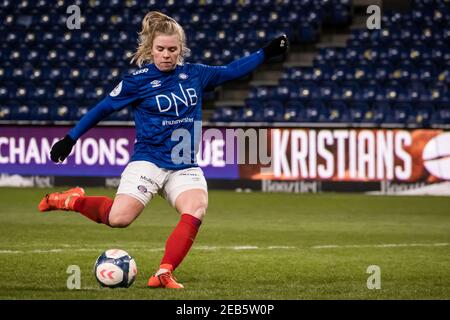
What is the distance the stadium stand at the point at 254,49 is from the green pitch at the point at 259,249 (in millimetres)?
4985

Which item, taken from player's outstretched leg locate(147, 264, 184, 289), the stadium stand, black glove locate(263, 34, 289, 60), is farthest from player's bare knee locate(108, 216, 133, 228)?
the stadium stand

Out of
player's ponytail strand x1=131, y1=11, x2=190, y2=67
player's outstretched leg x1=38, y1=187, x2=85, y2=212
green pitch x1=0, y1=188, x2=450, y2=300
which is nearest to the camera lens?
green pitch x1=0, y1=188, x2=450, y2=300

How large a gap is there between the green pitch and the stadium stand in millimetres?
4985

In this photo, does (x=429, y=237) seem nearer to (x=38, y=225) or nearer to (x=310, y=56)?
(x=38, y=225)

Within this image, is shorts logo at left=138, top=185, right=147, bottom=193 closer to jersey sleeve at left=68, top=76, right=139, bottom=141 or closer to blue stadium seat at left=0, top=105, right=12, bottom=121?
jersey sleeve at left=68, top=76, right=139, bottom=141

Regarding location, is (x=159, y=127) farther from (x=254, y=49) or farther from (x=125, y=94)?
(x=254, y=49)

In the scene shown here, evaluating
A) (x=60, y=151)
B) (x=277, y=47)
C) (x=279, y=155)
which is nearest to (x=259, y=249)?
(x=277, y=47)

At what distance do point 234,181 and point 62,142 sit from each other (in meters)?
12.0

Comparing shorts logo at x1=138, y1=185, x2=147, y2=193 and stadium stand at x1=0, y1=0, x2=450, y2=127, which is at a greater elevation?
stadium stand at x1=0, y1=0, x2=450, y2=127

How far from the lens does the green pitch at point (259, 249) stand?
711 cm

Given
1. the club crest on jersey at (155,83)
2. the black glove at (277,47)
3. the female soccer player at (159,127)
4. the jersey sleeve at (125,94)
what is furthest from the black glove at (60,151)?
the black glove at (277,47)

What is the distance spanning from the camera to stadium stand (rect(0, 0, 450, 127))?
2147 cm

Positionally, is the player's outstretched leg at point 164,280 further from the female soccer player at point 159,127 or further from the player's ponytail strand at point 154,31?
the player's ponytail strand at point 154,31

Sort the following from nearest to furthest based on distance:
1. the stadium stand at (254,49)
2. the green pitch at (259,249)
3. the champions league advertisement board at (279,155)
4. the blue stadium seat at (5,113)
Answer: the green pitch at (259,249), the champions league advertisement board at (279,155), the stadium stand at (254,49), the blue stadium seat at (5,113)
